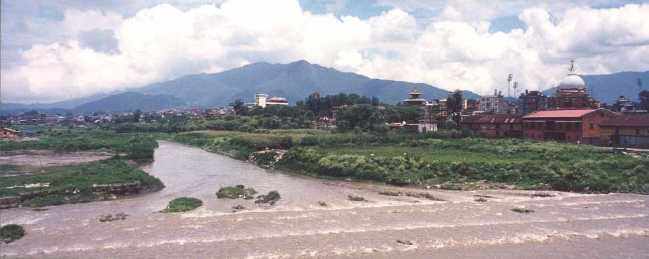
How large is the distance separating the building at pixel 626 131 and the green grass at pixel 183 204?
151 ft

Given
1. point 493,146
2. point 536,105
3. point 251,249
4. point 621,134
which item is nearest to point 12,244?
point 251,249

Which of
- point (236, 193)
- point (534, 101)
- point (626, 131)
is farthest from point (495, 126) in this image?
point (236, 193)

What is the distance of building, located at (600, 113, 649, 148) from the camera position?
165 ft

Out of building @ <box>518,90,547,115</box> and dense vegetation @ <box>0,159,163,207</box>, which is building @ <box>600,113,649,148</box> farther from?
dense vegetation @ <box>0,159,163,207</box>

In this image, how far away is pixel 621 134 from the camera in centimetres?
5316

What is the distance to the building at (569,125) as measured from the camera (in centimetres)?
5347

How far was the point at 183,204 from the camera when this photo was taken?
96.1 feet

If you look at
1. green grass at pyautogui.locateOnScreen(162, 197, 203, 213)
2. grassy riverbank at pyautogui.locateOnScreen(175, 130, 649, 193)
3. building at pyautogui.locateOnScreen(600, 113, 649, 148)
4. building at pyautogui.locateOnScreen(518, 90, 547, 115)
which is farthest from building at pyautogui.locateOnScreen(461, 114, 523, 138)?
green grass at pyautogui.locateOnScreen(162, 197, 203, 213)

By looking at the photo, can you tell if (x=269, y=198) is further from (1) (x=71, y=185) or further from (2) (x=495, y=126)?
(2) (x=495, y=126)

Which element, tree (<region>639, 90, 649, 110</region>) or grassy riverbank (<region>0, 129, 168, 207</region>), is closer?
grassy riverbank (<region>0, 129, 168, 207</region>)

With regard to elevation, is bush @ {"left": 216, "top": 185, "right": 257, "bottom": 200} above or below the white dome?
below

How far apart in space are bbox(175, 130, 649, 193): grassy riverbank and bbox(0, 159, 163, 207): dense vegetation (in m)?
16.0

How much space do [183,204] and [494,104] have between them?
10898 centimetres

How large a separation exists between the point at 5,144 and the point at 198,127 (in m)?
41.6
